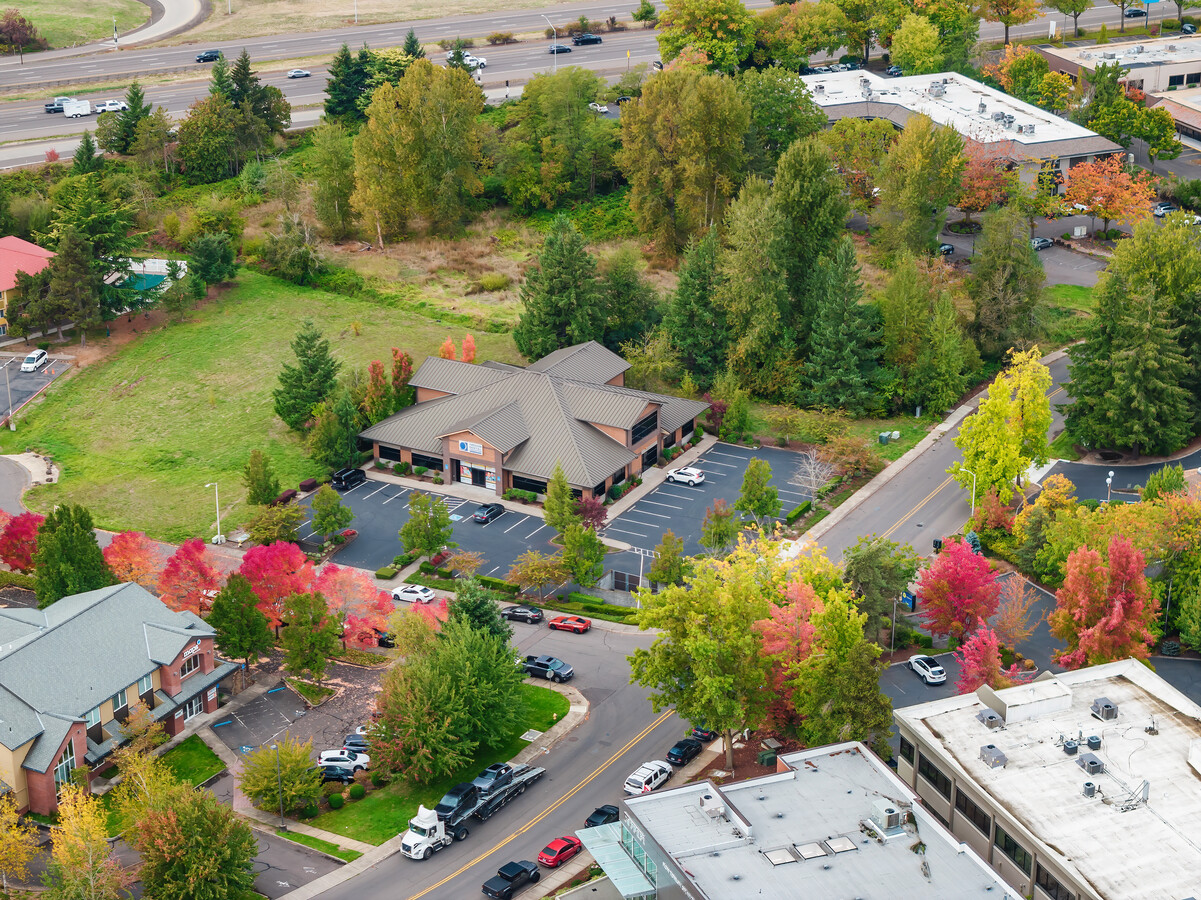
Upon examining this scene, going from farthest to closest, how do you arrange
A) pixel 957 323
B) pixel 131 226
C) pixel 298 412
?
pixel 131 226 → pixel 957 323 → pixel 298 412

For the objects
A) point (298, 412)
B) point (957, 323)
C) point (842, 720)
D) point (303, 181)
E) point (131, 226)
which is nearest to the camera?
point (842, 720)

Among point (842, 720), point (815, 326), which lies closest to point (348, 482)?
point (815, 326)

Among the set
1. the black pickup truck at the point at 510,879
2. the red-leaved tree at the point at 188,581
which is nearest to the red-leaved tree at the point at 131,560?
the red-leaved tree at the point at 188,581

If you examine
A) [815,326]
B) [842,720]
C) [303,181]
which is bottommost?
[842,720]

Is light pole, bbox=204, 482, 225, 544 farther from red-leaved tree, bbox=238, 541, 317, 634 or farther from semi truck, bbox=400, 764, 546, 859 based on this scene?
semi truck, bbox=400, 764, 546, 859

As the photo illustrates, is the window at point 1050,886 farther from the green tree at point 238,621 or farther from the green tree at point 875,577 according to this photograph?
the green tree at point 238,621

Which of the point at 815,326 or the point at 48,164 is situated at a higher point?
the point at 48,164

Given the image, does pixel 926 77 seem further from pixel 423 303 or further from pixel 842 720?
pixel 842 720
